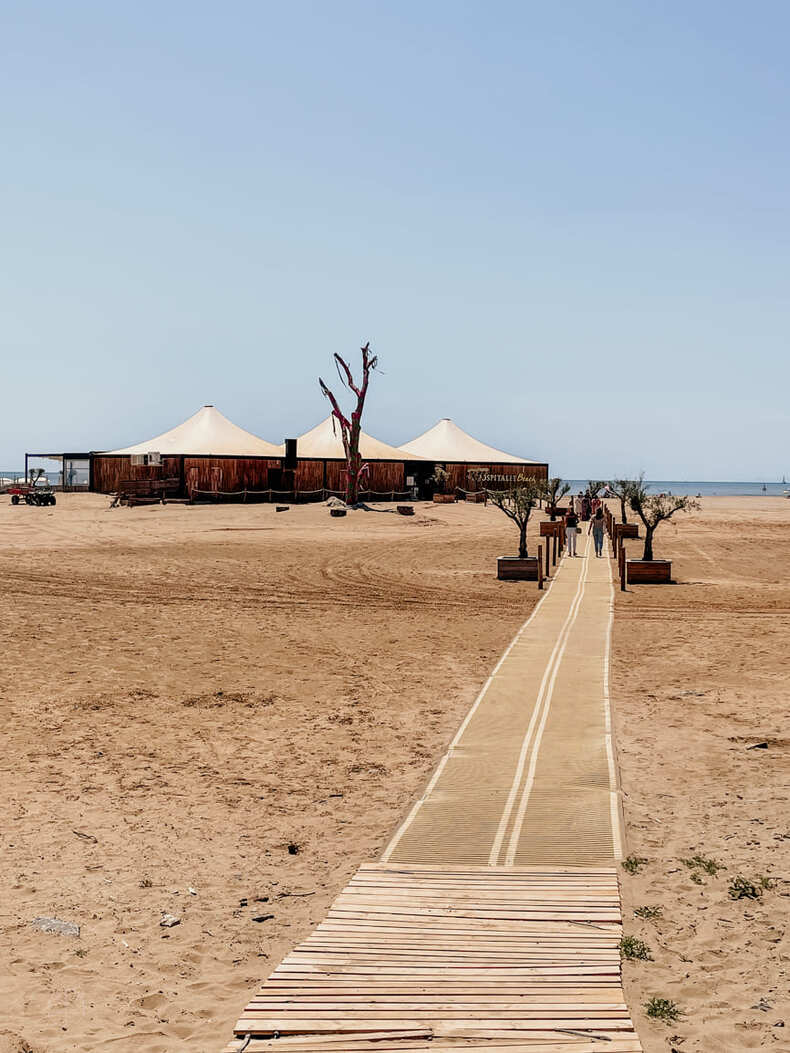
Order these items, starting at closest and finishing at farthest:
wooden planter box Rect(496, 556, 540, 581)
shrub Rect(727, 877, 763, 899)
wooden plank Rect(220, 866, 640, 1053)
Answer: wooden plank Rect(220, 866, 640, 1053) → shrub Rect(727, 877, 763, 899) → wooden planter box Rect(496, 556, 540, 581)

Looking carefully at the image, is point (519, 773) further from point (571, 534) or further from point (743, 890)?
point (571, 534)

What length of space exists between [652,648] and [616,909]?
9628 millimetres

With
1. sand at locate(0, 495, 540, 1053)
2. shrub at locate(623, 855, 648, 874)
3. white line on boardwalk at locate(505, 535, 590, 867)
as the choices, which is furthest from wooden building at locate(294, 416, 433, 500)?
shrub at locate(623, 855, 648, 874)

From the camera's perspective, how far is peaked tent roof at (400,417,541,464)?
233 ft

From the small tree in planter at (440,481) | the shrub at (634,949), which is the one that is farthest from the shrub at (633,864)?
the small tree in planter at (440,481)

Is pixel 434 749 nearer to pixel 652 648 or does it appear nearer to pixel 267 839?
pixel 267 839

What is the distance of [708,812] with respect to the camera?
26.9ft

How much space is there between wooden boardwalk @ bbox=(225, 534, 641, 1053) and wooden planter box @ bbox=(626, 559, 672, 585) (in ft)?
46.9

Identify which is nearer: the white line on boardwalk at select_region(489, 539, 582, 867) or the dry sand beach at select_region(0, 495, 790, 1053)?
the dry sand beach at select_region(0, 495, 790, 1053)

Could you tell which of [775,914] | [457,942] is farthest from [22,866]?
[775,914]

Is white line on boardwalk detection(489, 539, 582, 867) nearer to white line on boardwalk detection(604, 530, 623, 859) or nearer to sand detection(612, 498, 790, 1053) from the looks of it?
white line on boardwalk detection(604, 530, 623, 859)

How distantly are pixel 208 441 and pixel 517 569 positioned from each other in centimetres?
4427

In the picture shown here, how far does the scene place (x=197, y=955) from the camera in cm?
593

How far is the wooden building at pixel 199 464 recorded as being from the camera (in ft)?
181
